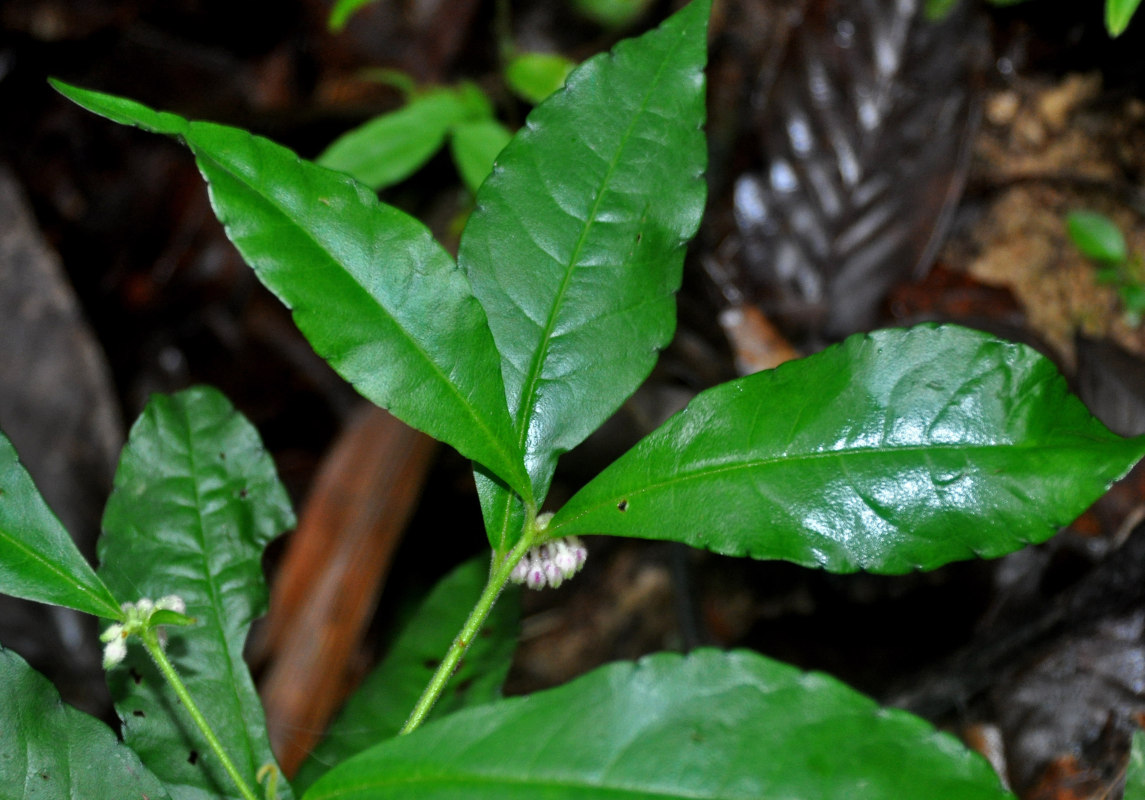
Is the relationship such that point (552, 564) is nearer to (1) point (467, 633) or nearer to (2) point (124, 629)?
(1) point (467, 633)

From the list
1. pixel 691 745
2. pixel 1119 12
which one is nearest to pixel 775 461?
pixel 691 745

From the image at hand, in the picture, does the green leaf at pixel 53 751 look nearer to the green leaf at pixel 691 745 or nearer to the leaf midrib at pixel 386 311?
the green leaf at pixel 691 745

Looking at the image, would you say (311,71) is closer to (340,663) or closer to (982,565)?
(340,663)

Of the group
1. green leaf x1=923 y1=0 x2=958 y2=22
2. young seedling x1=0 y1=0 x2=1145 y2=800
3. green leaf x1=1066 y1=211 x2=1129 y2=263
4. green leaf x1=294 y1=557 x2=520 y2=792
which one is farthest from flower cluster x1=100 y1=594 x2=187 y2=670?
green leaf x1=923 y1=0 x2=958 y2=22

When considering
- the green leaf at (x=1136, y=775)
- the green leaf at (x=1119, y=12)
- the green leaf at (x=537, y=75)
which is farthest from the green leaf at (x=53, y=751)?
the green leaf at (x=537, y=75)

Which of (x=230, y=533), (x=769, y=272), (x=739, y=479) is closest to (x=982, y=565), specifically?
(x=769, y=272)

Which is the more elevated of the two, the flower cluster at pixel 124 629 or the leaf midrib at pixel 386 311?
the leaf midrib at pixel 386 311
